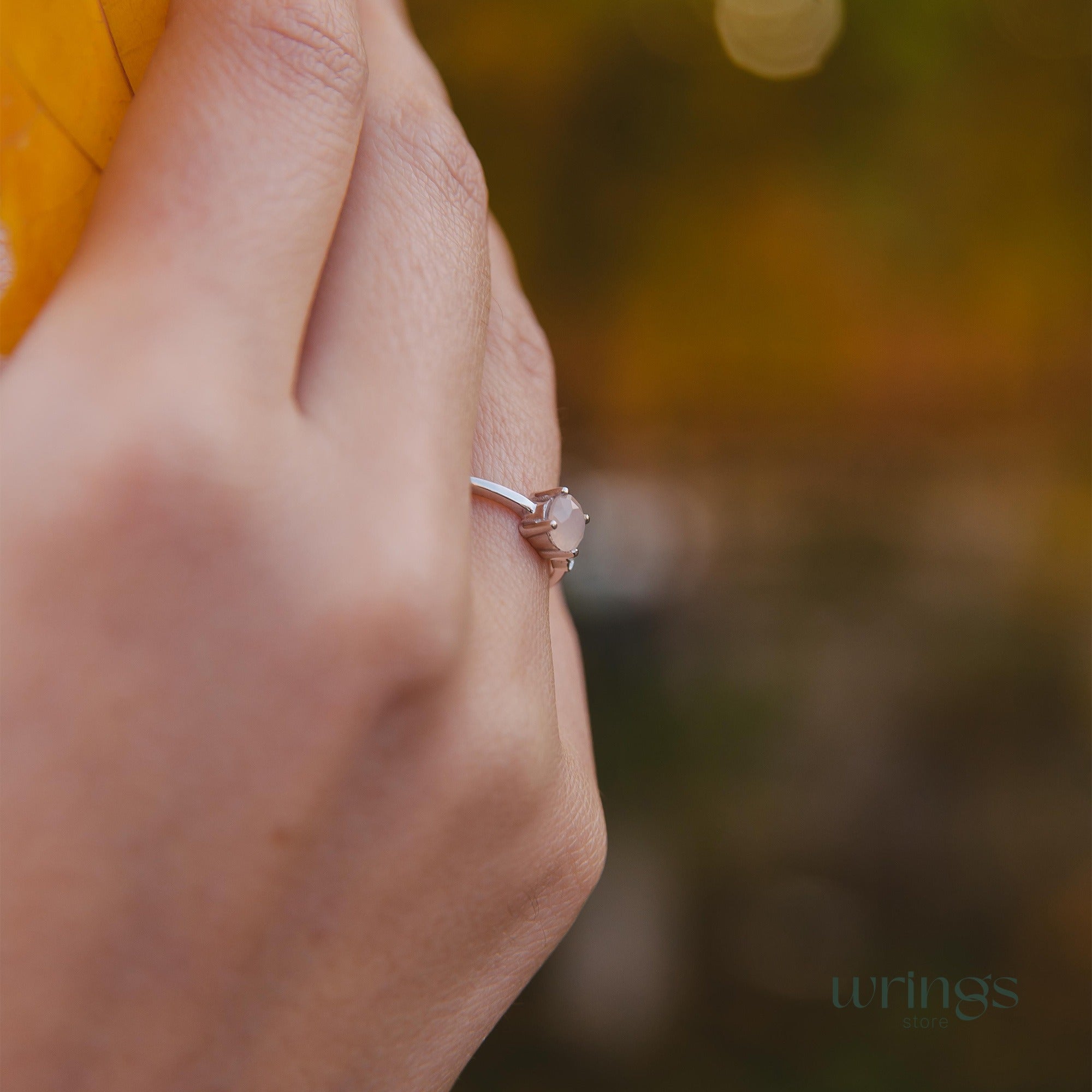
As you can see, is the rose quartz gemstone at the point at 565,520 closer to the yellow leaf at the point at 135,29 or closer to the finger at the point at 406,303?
the finger at the point at 406,303

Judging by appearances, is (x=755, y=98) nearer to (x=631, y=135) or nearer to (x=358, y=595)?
(x=631, y=135)

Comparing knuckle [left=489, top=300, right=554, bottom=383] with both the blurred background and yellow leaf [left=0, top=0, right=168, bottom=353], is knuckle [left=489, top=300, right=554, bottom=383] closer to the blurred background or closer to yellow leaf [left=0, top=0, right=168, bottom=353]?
yellow leaf [left=0, top=0, right=168, bottom=353]

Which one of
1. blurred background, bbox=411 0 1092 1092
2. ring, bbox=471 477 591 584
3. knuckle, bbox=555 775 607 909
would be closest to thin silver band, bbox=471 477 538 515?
ring, bbox=471 477 591 584

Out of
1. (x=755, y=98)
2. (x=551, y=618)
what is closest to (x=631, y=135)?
(x=755, y=98)

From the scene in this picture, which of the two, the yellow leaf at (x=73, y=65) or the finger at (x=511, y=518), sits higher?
the yellow leaf at (x=73, y=65)

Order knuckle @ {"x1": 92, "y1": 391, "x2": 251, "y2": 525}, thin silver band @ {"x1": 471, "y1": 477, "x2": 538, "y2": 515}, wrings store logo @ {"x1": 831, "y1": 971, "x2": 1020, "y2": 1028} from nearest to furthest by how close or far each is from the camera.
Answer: knuckle @ {"x1": 92, "y1": 391, "x2": 251, "y2": 525}
thin silver band @ {"x1": 471, "y1": 477, "x2": 538, "y2": 515}
wrings store logo @ {"x1": 831, "y1": 971, "x2": 1020, "y2": 1028}

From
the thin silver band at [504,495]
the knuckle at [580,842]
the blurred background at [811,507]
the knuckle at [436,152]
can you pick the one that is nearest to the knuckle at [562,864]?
the knuckle at [580,842]

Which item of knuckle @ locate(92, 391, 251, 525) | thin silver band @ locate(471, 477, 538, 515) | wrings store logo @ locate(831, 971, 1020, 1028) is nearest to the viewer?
knuckle @ locate(92, 391, 251, 525)
